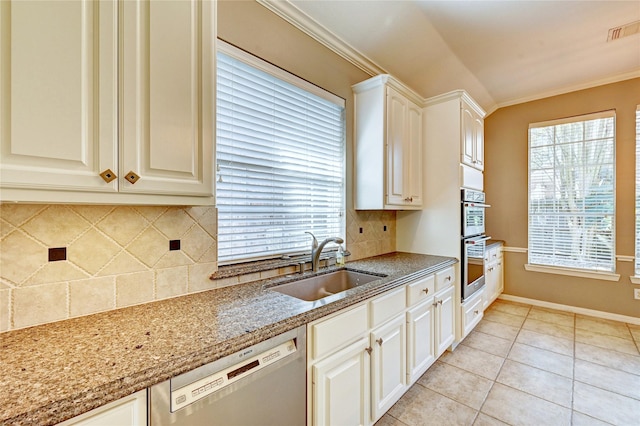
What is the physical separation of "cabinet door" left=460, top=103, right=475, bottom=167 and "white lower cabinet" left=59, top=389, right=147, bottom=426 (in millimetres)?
2816

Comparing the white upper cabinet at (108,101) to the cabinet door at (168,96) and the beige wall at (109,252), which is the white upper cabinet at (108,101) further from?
the beige wall at (109,252)

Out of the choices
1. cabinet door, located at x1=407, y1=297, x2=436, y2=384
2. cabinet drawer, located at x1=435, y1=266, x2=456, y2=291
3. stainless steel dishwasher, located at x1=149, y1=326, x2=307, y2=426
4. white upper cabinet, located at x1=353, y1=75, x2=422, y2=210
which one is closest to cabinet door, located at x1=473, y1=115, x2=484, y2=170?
white upper cabinet, located at x1=353, y1=75, x2=422, y2=210

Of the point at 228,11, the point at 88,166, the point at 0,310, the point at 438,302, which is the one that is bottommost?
the point at 438,302

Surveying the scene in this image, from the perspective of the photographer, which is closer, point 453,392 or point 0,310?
point 0,310

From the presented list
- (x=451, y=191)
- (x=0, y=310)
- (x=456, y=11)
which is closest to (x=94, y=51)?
(x=0, y=310)

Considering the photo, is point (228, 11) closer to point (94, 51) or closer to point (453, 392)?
point (94, 51)

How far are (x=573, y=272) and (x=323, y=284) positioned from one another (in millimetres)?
3599

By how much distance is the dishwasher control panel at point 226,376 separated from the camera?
843 millimetres

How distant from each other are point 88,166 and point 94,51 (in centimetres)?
39

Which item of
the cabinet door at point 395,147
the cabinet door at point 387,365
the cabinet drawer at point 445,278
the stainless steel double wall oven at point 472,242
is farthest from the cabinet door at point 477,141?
the cabinet door at point 387,365

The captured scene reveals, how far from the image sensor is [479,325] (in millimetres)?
3232

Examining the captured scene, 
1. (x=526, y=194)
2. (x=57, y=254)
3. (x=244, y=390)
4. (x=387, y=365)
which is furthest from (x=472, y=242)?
(x=57, y=254)

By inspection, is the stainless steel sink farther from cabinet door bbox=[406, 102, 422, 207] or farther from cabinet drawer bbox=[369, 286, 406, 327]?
cabinet door bbox=[406, 102, 422, 207]

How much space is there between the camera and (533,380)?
86.7 inches
